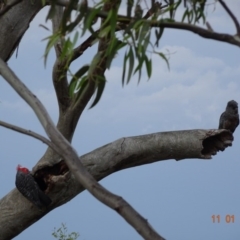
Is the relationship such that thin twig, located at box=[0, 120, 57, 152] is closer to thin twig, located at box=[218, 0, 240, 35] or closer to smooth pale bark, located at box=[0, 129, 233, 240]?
thin twig, located at box=[218, 0, 240, 35]

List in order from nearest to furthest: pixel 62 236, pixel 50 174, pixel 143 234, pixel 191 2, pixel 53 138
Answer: pixel 143 234 → pixel 53 138 → pixel 191 2 → pixel 50 174 → pixel 62 236

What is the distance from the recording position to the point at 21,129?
8.76ft

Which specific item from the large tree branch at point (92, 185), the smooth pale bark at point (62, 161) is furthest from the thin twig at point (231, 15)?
the smooth pale bark at point (62, 161)

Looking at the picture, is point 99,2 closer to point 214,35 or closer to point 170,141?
point 214,35

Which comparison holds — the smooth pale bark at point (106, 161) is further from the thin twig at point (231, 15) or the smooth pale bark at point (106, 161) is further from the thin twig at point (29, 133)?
the thin twig at point (231, 15)

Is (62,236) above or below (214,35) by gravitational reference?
above

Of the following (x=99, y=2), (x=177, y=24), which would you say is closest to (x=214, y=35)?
(x=177, y=24)

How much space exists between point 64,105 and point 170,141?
66cm

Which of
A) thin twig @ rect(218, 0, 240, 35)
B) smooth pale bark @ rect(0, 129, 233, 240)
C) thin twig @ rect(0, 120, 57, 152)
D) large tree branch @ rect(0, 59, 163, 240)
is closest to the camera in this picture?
large tree branch @ rect(0, 59, 163, 240)

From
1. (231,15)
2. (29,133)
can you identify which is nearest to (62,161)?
(29,133)

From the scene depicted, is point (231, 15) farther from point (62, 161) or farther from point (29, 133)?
point (62, 161)

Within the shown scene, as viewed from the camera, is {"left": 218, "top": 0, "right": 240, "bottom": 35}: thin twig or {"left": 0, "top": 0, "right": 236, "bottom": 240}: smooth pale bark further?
{"left": 0, "top": 0, "right": 236, "bottom": 240}: smooth pale bark

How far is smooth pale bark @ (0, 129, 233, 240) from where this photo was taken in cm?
370

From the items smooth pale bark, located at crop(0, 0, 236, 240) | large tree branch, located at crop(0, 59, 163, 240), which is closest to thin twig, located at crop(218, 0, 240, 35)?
large tree branch, located at crop(0, 59, 163, 240)
